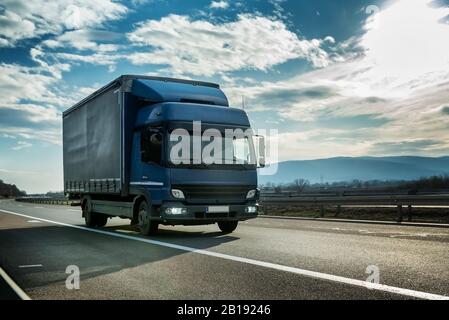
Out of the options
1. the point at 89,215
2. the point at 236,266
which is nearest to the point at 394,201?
the point at 89,215

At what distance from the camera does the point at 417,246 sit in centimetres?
969

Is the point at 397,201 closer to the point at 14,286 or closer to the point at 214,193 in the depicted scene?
the point at 214,193

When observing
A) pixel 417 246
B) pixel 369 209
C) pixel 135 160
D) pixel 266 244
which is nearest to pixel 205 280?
pixel 266 244

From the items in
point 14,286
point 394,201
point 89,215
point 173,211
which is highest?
point 173,211

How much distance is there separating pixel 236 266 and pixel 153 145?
472cm

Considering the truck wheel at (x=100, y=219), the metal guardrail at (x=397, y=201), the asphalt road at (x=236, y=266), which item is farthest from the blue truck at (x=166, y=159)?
the metal guardrail at (x=397, y=201)

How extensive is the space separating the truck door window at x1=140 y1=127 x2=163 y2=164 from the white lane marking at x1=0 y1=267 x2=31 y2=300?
14.7ft

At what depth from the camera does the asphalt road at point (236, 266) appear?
18.7ft

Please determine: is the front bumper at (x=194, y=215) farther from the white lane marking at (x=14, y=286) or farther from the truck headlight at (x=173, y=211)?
the white lane marking at (x=14, y=286)

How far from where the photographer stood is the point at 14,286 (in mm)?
6367

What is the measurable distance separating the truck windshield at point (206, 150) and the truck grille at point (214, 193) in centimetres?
51

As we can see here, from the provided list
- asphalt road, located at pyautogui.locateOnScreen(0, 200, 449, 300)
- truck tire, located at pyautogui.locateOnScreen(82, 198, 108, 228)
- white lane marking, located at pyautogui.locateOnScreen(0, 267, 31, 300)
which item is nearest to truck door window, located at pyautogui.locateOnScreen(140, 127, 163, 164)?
asphalt road, located at pyautogui.locateOnScreen(0, 200, 449, 300)
